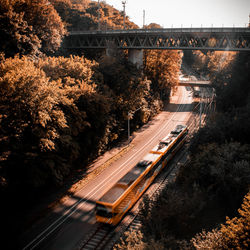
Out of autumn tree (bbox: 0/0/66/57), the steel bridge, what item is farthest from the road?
autumn tree (bbox: 0/0/66/57)

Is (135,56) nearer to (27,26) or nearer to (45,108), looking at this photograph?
(27,26)

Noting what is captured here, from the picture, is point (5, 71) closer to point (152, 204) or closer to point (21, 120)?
point (21, 120)

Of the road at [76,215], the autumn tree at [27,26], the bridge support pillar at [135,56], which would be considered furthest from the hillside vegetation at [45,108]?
the bridge support pillar at [135,56]

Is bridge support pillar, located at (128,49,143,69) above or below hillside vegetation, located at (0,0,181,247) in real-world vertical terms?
above

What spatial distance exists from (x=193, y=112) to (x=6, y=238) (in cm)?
4744

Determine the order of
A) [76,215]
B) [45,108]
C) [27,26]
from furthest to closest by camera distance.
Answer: [27,26] → [76,215] → [45,108]

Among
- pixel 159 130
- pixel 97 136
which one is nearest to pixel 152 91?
pixel 159 130

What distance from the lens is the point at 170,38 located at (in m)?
39.1

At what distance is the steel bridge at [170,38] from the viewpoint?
113 feet

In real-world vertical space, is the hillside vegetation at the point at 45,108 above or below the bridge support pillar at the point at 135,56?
below

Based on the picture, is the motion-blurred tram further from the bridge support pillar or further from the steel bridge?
the bridge support pillar

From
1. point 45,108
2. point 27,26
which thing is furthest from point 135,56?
point 45,108

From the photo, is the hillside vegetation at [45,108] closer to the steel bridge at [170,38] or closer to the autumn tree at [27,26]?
the autumn tree at [27,26]

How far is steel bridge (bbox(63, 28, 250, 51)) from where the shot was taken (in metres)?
34.5
